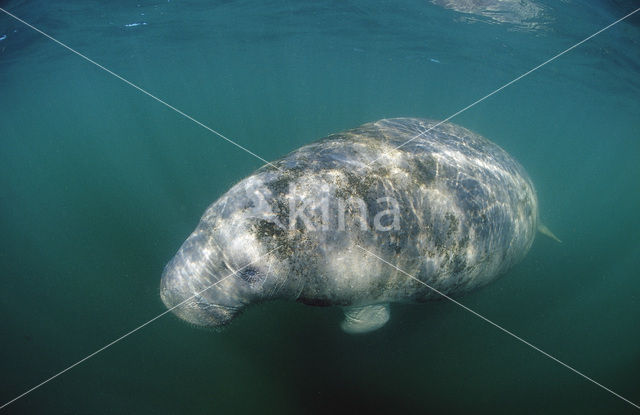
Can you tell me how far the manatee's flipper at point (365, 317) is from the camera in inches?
186

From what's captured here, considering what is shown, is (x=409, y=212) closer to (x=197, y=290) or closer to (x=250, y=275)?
(x=250, y=275)

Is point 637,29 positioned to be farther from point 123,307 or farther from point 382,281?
point 123,307

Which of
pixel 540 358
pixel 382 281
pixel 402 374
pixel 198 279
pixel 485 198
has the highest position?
pixel 485 198

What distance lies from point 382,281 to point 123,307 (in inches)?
275

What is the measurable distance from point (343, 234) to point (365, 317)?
1.90 meters

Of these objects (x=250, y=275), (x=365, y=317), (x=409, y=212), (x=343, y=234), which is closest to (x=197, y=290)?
(x=250, y=275)

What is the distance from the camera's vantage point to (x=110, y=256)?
9516mm

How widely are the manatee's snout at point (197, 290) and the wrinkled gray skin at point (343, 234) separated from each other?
0.5 inches

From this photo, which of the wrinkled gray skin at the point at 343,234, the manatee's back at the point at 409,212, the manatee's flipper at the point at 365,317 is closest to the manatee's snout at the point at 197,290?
the wrinkled gray skin at the point at 343,234

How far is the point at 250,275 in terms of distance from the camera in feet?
11.4

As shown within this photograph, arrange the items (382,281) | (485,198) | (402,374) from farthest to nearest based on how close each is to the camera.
Result: (402,374)
(485,198)
(382,281)

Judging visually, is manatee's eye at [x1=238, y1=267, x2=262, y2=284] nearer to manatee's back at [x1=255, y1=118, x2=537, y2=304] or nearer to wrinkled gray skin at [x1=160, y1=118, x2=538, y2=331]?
wrinkled gray skin at [x1=160, y1=118, x2=538, y2=331]

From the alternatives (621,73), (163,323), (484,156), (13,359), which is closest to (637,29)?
(621,73)

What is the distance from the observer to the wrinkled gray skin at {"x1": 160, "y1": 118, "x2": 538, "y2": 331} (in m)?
3.49
